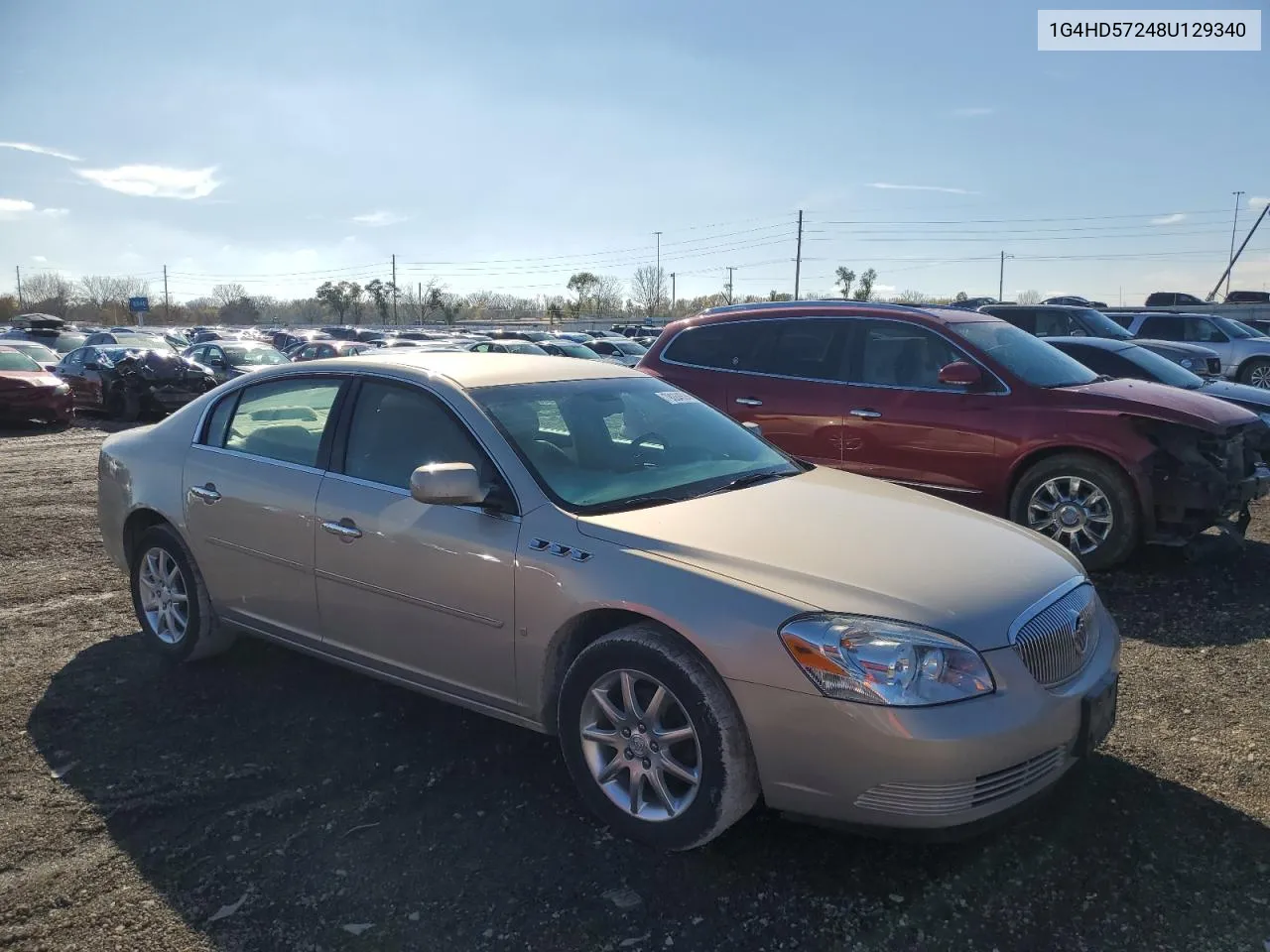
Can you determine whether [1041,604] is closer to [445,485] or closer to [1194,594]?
[445,485]

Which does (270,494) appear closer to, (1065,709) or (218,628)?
(218,628)

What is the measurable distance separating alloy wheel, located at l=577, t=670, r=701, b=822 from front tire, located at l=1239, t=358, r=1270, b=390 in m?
19.4

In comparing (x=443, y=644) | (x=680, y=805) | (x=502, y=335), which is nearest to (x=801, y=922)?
(x=680, y=805)

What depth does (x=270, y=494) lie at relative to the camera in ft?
13.5

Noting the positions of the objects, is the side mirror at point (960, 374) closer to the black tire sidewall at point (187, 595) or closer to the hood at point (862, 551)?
the hood at point (862, 551)

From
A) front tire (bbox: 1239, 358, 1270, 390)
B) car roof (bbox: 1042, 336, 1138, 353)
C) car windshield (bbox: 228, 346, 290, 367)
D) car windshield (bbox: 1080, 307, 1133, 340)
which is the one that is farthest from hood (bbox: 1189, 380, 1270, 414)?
car windshield (bbox: 228, 346, 290, 367)

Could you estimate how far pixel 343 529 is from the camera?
379 centimetres

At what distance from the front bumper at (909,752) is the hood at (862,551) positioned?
22cm

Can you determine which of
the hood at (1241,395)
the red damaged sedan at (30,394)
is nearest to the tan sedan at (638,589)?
the hood at (1241,395)

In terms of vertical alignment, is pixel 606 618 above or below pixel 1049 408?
below

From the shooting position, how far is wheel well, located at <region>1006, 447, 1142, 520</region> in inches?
237

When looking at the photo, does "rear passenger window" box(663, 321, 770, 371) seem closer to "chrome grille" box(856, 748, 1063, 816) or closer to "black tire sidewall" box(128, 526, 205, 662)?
"black tire sidewall" box(128, 526, 205, 662)

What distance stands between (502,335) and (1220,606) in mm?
31789

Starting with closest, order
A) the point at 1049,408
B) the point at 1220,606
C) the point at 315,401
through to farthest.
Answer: the point at 315,401 → the point at 1220,606 → the point at 1049,408
